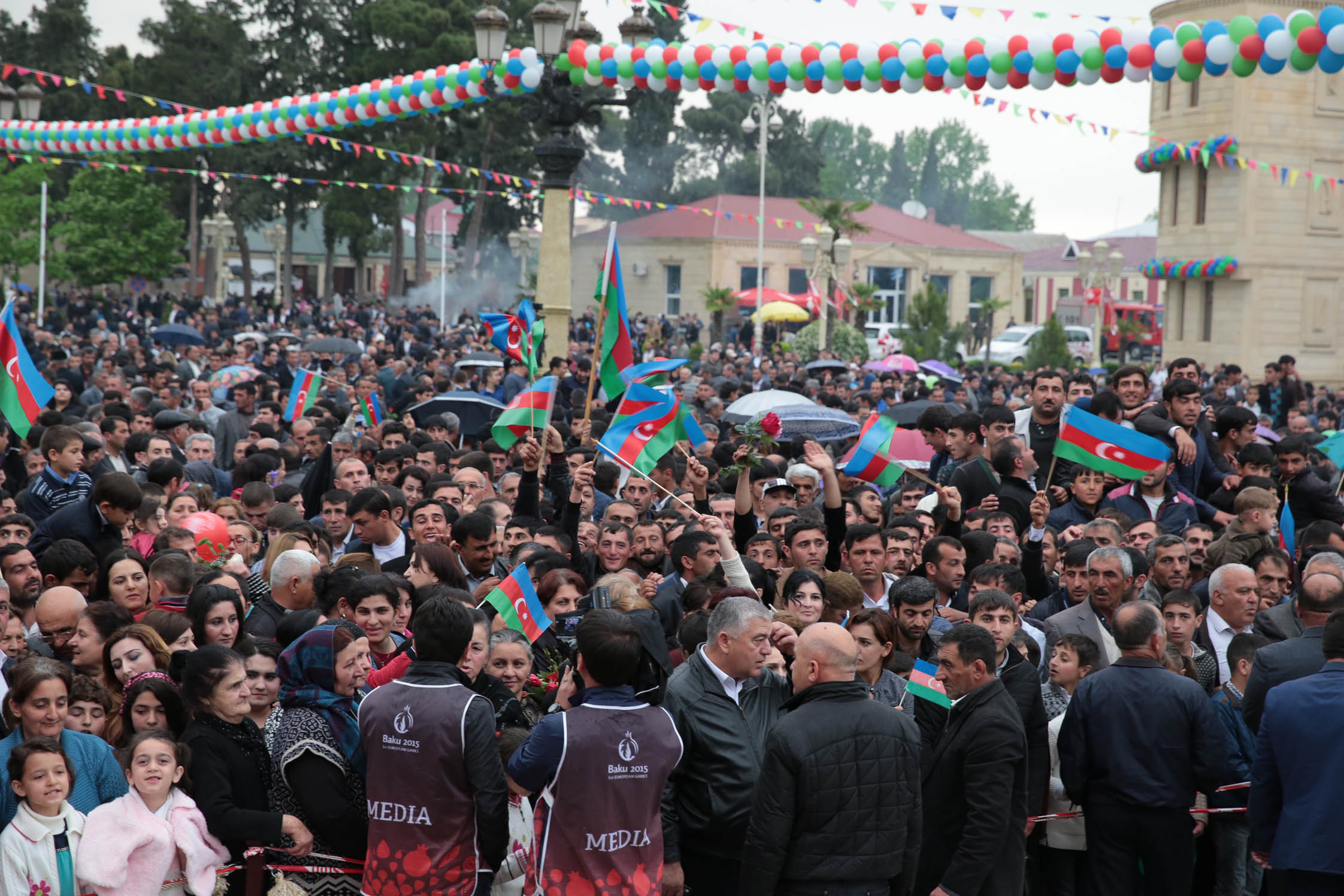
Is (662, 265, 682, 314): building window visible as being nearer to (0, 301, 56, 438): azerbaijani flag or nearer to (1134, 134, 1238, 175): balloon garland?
(1134, 134, 1238, 175): balloon garland

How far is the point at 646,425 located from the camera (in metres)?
8.71

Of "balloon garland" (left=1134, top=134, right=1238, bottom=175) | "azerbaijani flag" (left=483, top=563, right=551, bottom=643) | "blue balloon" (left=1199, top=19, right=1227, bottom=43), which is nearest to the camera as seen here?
"azerbaijani flag" (left=483, top=563, right=551, bottom=643)

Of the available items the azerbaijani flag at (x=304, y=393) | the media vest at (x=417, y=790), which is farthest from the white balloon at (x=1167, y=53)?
the media vest at (x=417, y=790)

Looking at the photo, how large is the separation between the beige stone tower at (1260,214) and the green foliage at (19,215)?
34.7 m

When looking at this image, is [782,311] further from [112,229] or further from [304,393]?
[304,393]

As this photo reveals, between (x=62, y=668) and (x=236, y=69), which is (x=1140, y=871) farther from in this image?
(x=236, y=69)

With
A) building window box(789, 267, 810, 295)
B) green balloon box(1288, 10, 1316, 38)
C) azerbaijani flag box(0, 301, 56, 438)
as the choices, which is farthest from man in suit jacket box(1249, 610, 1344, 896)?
building window box(789, 267, 810, 295)

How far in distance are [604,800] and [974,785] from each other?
1.34 metres

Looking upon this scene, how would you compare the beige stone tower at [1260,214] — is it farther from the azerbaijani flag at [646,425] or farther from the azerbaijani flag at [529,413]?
the azerbaijani flag at [646,425]

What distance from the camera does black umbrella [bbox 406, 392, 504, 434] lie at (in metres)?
14.9

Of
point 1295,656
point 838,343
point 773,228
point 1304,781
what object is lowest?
point 1304,781

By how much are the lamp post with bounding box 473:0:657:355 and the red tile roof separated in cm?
4183

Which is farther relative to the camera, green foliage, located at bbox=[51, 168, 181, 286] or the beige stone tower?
green foliage, located at bbox=[51, 168, 181, 286]

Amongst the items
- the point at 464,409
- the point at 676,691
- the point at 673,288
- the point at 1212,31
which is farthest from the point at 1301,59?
the point at 673,288
